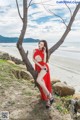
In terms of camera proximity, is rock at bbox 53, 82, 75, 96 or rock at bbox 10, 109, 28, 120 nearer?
rock at bbox 10, 109, 28, 120

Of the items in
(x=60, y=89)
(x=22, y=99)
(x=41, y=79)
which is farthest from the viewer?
(x=60, y=89)

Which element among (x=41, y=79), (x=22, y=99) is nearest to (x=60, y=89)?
(x=22, y=99)

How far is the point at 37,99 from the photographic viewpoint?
42.8 feet

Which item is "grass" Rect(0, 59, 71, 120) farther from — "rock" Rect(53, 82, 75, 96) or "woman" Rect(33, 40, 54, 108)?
"rock" Rect(53, 82, 75, 96)

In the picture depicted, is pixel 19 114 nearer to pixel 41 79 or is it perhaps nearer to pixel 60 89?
pixel 41 79

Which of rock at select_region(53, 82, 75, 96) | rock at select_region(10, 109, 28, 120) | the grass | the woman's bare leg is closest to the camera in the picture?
rock at select_region(10, 109, 28, 120)

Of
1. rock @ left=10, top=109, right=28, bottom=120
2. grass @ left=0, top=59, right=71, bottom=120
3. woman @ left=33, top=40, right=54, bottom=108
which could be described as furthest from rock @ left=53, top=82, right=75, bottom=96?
rock @ left=10, top=109, right=28, bottom=120

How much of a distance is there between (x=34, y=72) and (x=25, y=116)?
1.47 m

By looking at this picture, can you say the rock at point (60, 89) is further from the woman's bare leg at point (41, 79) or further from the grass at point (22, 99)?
the woman's bare leg at point (41, 79)

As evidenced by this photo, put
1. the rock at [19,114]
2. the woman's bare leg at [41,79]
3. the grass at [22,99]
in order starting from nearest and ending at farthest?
1. the rock at [19,114]
2. the woman's bare leg at [41,79]
3. the grass at [22,99]

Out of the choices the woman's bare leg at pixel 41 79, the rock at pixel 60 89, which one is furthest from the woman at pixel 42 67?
the rock at pixel 60 89

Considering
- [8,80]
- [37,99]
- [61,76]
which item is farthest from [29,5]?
[61,76]

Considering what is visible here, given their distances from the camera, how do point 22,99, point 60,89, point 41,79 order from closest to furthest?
point 41,79 → point 22,99 → point 60,89

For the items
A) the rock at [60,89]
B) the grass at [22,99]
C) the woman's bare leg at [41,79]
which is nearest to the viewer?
the woman's bare leg at [41,79]
